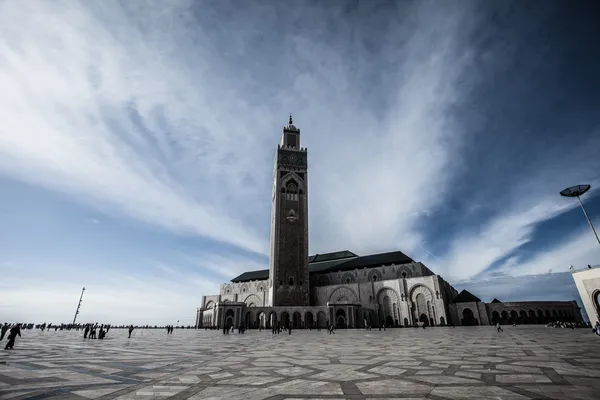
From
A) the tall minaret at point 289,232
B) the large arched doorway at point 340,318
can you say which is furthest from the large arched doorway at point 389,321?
the tall minaret at point 289,232

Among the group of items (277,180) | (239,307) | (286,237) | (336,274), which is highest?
(277,180)

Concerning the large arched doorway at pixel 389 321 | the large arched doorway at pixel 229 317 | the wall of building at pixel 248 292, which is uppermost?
the wall of building at pixel 248 292

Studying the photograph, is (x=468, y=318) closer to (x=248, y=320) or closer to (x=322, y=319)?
(x=322, y=319)

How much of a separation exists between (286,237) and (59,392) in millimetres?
46246

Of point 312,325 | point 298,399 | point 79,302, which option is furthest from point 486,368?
point 79,302

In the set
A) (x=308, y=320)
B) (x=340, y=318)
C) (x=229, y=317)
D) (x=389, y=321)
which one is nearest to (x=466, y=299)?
(x=389, y=321)

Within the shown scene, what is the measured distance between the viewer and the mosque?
41844 mm

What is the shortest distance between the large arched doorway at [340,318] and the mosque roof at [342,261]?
12.7 meters

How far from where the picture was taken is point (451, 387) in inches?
170

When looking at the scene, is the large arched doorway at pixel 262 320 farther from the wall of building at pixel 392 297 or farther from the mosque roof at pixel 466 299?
the mosque roof at pixel 466 299

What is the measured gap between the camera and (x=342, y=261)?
60500 millimetres

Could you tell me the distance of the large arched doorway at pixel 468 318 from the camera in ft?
138

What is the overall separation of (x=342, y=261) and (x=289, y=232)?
16.2 m

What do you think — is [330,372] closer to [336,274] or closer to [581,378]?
[581,378]
